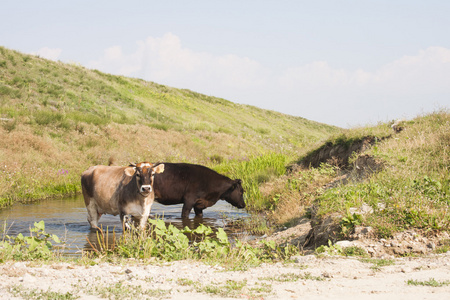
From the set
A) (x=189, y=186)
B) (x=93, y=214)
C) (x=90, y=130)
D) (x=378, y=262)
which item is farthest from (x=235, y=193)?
(x=90, y=130)

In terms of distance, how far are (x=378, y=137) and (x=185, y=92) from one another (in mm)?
51436

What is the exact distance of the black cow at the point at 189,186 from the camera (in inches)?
531

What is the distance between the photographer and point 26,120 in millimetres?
24453

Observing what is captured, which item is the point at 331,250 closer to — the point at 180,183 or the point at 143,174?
the point at 143,174

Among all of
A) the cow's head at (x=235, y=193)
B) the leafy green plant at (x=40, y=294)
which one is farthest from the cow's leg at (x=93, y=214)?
the leafy green plant at (x=40, y=294)

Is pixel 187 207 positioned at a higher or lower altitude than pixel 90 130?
lower

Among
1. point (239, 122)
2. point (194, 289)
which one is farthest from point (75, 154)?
point (239, 122)

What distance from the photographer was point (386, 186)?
384 inches

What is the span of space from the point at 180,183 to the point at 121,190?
11.6ft

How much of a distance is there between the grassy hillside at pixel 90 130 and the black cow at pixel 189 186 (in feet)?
7.82

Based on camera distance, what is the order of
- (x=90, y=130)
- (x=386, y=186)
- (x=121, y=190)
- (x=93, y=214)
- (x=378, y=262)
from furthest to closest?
(x=90, y=130), (x=93, y=214), (x=121, y=190), (x=386, y=186), (x=378, y=262)

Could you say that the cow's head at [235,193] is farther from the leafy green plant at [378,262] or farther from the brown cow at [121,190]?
the leafy green plant at [378,262]

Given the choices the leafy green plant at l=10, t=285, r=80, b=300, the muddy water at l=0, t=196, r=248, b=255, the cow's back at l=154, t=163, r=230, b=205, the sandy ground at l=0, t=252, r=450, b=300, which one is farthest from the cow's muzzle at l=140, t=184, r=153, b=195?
the cow's back at l=154, t=163, r=230, b=205

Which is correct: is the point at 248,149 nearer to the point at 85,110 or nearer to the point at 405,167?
the point at 85,110
